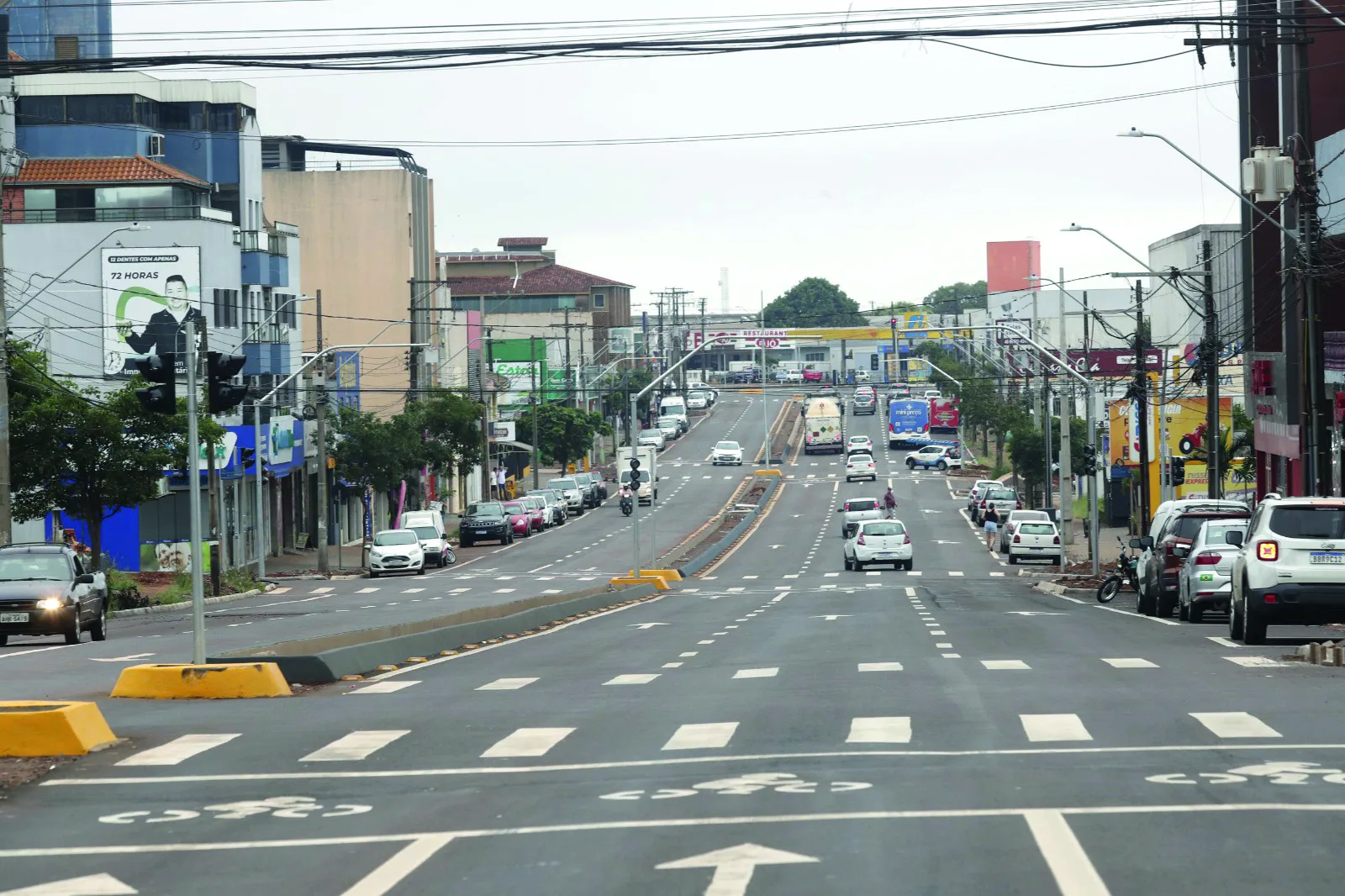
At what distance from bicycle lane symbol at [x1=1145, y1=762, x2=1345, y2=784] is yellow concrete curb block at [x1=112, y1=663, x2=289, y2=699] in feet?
28.9

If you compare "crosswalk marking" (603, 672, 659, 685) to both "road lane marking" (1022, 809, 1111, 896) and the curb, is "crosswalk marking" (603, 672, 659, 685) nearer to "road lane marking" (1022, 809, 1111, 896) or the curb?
"road lane marking" (1022, 809, 1111, 896)

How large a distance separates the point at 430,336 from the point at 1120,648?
84639 mm

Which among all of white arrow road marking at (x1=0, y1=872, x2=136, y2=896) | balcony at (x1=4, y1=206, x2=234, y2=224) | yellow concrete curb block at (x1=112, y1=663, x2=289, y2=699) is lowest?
yellow concrete curb block at (x1=112, y1=663, x2=289, y2=699)

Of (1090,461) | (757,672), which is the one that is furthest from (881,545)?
(757,672)

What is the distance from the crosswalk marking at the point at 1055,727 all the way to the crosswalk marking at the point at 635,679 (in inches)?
210

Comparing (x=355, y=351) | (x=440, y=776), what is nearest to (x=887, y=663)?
(x=440, y=776)

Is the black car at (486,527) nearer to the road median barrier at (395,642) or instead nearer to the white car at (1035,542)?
the white car at (1035,542)

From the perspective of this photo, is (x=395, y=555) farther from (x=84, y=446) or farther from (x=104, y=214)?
(x=104, y=214)

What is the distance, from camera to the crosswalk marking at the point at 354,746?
12.1 m

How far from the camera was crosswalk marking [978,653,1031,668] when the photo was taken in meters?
19.2

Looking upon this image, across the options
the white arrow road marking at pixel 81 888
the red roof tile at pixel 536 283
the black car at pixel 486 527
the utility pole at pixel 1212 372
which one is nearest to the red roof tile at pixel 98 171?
the black car at pixel 486 527

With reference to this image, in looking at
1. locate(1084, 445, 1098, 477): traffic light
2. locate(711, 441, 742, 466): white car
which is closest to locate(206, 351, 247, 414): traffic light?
locate(1084, 445, 1098, 477): traffic light

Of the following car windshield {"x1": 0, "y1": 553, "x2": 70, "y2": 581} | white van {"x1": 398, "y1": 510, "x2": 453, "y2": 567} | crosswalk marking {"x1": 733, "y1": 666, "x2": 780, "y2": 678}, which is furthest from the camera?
white van {"x1": 398, "y1": 510, "x2": 453, "y2": 567}

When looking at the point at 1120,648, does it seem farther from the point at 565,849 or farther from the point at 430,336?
the point at 430,336
